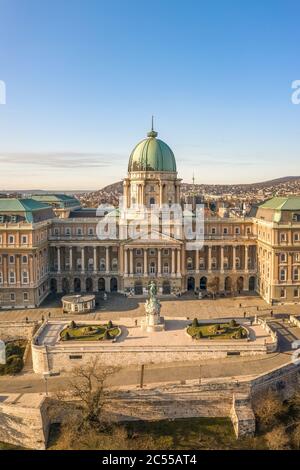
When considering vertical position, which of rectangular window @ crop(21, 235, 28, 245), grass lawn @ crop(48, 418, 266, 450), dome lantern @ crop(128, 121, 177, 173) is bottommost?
grass lawn @ crop(48, 418, 266, 450)

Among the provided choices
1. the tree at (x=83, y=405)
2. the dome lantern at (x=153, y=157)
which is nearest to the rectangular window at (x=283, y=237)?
the dome lantern at (x=153, y=157)

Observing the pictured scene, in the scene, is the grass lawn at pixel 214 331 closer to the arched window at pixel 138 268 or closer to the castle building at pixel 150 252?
the castle building at pixel 150 252

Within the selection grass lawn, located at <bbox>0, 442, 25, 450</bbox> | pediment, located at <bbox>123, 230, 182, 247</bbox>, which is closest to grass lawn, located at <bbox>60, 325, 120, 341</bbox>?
grass lawn, located at <bbox>0, 442, 25, 450</bbox>

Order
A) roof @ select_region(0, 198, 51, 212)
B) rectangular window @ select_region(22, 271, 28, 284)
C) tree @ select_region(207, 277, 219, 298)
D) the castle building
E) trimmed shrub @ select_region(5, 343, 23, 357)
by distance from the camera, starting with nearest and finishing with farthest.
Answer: trimmed shrub @ select_region(5, 343, 23, 357)
rectangular window @ select_region(22, 271, 28, 284)
roof @ select_region(0, 198, 51, 212)
tree @ select_region(207, 277, 219, 298)
the castle building

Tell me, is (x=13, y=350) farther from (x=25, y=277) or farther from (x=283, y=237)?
(x=283, y=237)

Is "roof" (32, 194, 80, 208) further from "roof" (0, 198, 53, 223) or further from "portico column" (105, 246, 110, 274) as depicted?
"portico column" (105, 246, 110, 274)

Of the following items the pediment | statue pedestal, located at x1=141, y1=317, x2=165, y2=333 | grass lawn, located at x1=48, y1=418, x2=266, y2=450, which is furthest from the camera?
the pediment

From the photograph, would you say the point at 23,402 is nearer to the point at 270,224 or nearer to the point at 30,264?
the point at 30,264
